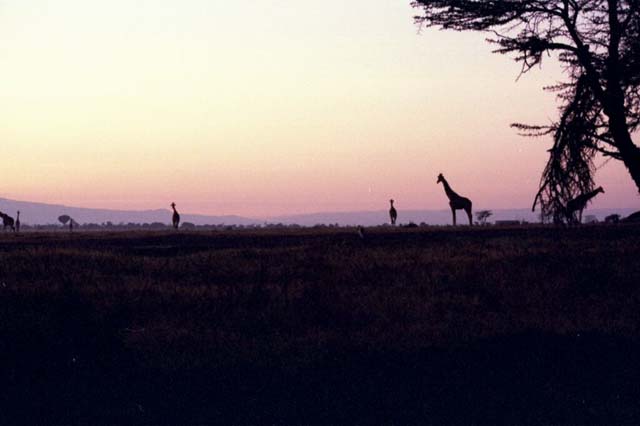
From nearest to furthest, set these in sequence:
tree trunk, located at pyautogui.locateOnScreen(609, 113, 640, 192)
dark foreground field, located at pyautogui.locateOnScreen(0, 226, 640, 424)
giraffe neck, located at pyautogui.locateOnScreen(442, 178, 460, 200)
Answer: dark foreground field, located at pyautogui.locateOnScreen(0, 226, 640, 424) → tree trunk, located at pyautogui.locateOnScreen(609, 113, 640, 192) → giraffe neck, located at pyautogui.locateOnScreen(442, 178, 460, 200)

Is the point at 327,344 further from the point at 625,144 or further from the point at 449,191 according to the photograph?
the point at 449,191

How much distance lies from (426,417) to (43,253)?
52.0 ft

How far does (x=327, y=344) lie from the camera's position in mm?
10289

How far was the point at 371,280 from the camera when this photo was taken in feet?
52.1

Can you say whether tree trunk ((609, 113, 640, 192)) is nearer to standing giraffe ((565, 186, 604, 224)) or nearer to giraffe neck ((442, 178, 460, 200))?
standing giraffe ((565, 186, 604, 224))

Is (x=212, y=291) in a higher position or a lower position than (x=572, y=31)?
lower

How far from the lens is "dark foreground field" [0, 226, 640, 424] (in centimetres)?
824

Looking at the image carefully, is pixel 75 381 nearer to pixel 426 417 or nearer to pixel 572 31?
pixel 426 417

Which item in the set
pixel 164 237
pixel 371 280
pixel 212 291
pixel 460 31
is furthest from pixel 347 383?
pixel 164 237

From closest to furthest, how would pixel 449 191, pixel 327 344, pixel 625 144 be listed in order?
1. pixel 327 344
2. pixel 625 144
3. pixel 449 191

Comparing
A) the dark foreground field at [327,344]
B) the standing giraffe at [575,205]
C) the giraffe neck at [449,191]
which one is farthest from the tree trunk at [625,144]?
the giraffe neck at [449,191]

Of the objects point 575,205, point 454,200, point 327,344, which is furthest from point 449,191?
point 327,344

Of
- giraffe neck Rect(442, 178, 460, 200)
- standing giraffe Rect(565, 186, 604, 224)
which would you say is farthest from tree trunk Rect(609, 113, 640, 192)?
giraffe neck Rect(442, 178, 460, 200)

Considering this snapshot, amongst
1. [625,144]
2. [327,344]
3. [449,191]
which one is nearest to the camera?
[327,344]
